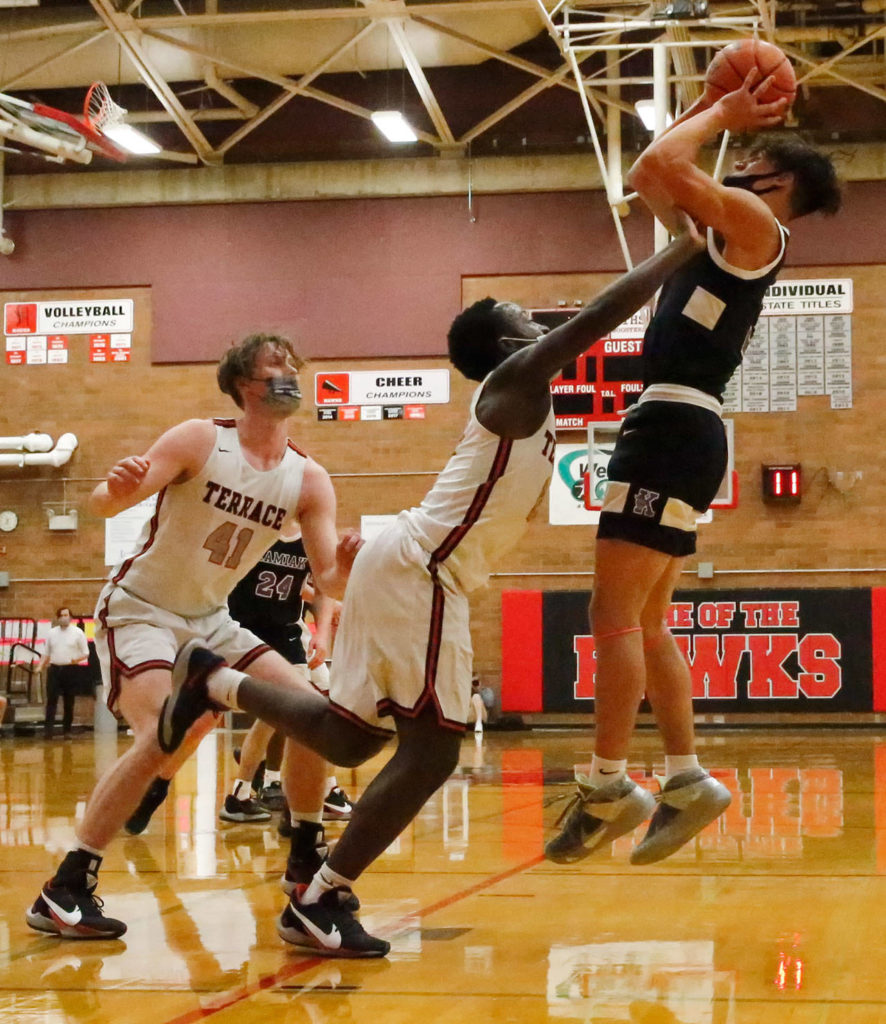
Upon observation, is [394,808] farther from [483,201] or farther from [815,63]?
[483,201]

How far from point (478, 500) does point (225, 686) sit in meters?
0.96

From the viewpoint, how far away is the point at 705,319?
4320 mm

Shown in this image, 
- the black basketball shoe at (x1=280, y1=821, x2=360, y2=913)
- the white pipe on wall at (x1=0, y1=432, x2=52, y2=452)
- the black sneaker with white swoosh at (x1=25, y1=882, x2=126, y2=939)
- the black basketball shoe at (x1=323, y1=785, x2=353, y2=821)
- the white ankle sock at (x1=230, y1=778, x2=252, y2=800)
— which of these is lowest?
the black basketball shoe at (x1=323, y1=785, x2=353, y2=821)

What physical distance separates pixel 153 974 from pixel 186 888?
1521 mm

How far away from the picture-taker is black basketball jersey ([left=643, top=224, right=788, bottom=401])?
4305 mm

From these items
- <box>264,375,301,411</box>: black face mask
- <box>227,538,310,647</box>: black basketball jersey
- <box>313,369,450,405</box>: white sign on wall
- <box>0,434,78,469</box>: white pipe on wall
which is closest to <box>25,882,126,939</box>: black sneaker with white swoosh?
<box>264,375,301,411</box>: black face mask

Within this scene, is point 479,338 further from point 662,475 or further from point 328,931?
point 328,931

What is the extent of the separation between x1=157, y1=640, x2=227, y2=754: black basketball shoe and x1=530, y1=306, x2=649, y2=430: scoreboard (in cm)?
1414

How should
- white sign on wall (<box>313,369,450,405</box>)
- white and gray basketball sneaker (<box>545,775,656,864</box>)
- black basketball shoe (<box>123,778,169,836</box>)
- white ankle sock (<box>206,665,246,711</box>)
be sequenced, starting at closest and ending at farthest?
white ankle sock (<box>206,665,246,711</box>), white and gray basketball sneaker (<box>545,775,656,864</box>), black basketball shoe (<box>123,778,169,836</box>), white sign on wall (<box>313,369,450,405</box>)

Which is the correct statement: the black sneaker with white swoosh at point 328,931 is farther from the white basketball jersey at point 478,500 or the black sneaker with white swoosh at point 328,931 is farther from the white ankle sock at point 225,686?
the white basketball jersey at point 478,500

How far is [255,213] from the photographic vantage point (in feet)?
65.4

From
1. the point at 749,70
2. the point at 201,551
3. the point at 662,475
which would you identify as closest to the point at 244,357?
the point at 201,551

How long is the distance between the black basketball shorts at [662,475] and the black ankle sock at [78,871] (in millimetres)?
1948

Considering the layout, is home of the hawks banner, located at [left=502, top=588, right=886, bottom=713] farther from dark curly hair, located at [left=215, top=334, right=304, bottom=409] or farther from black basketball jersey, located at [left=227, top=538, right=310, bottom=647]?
dark curly hair, located at [left=215, top=334, right=304, bottom=409]
